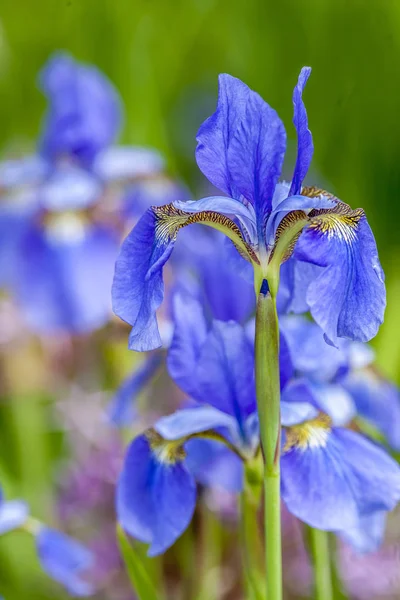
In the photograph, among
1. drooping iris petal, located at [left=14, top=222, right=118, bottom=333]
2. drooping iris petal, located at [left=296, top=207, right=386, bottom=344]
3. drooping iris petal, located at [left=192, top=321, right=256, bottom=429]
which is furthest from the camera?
drooping iris petal, located at [left=14, top=222, right=118, bottom=333]

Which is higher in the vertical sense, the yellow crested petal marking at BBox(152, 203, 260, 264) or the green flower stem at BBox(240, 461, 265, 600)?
the yellow crested petal marking at BBox(152, 203, 260, 264)

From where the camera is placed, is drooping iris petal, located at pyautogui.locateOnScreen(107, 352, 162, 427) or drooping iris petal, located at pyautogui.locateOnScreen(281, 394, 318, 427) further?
drooping iris petal, located at pyautogui.locateOnScreen(107, 352, 162, 427)

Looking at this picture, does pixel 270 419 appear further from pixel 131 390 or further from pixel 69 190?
pixel 69 190

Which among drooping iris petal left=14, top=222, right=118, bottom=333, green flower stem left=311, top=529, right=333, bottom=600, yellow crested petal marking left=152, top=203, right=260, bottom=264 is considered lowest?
green flower stem left=311, top=529, right=333, bottom=600

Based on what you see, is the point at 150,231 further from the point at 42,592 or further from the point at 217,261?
the point at 42,592

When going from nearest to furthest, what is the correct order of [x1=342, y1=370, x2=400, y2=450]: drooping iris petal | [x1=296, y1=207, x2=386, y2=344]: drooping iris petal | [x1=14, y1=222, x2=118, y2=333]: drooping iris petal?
[x1=296, y1=207, x2=386, y2=344]: drooping iris petal → [x1=342, y1=370, x2=400, y2=450]: drooping iris petal → [x1=14, y1=222, x2=118, y2=333]: drooping iris petal

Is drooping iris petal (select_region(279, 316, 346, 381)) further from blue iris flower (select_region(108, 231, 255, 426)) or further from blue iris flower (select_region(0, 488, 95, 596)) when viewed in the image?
blue iris flower (select_region(0, 488, 95, 596))

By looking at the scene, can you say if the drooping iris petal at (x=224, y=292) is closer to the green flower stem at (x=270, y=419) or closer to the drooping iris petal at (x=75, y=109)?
the green flower stem at (x=270, y=419)

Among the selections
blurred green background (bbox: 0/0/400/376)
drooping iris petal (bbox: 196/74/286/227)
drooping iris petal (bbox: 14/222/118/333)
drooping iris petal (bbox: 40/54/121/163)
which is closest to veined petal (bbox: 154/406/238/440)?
drooping iris petal (bbox: 196/74/286/227)
